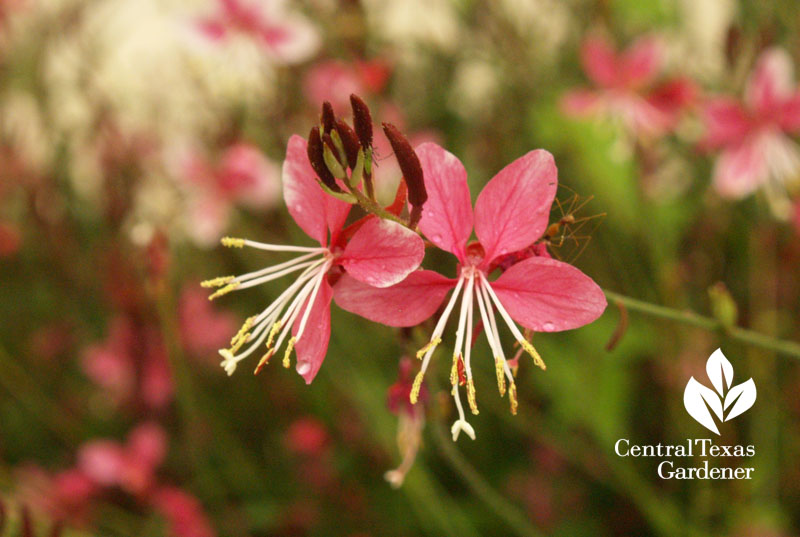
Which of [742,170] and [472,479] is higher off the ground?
[742,170]

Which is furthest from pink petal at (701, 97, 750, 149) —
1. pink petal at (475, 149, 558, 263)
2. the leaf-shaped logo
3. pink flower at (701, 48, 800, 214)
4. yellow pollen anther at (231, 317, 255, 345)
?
yellow pollen anther at (231, 317, 255, 345)

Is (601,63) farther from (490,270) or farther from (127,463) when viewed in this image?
(127,463)

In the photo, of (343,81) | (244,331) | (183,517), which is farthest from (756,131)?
(183,517)

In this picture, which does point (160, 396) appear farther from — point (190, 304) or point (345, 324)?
point (345, 324)

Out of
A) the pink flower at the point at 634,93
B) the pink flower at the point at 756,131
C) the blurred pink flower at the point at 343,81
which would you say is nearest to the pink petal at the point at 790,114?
the pink flower at the point at 756,131

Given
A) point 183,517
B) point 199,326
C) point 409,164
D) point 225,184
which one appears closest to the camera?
point 409,164

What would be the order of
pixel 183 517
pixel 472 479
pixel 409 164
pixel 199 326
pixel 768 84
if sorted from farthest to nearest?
pixel 199 326, pixel 183 517, pixel 768 84, pixel 472 479, pixel 409 164

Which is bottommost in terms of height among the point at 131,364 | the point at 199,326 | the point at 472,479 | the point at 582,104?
the point at 472,479
